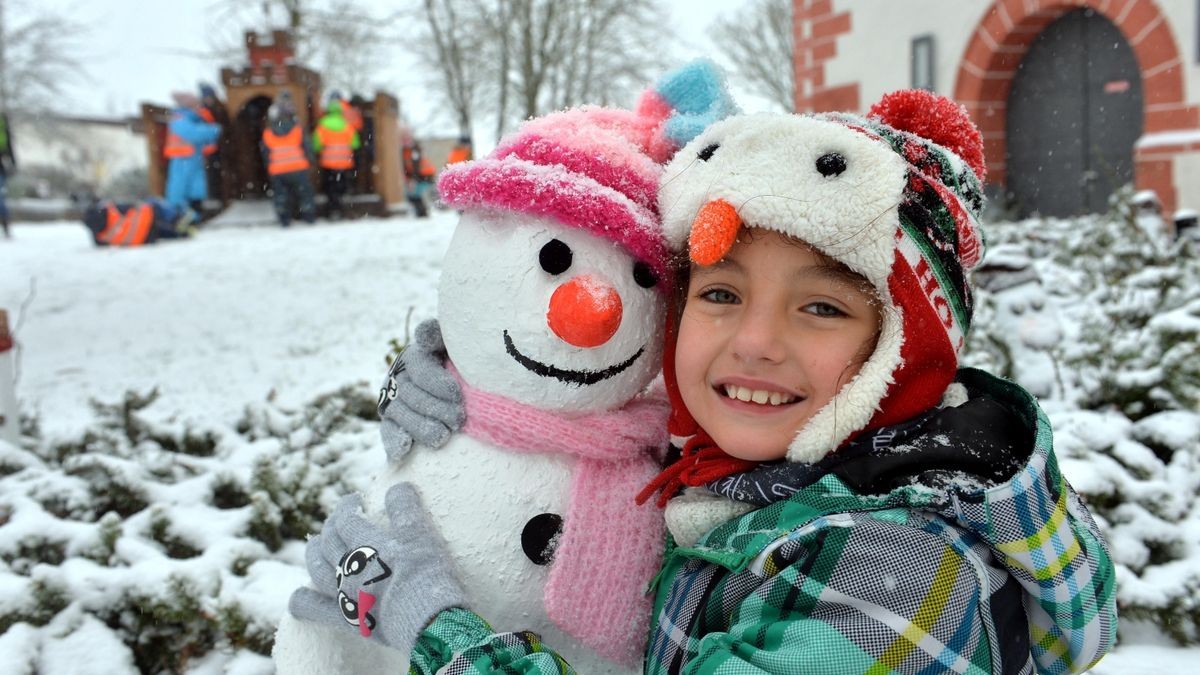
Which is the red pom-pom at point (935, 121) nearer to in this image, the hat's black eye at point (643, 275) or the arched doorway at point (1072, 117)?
the hat's black eye at point (643, 275)

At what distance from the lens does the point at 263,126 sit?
40.0 feet

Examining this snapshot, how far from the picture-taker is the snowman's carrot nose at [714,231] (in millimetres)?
1166

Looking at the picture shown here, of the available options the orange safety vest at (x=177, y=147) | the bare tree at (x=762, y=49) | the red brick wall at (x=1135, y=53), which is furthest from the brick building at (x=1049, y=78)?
the bare tree at (x=762, y=49)

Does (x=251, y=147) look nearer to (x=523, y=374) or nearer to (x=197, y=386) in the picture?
(x=197, y=386)

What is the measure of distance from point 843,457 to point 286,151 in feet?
35.0

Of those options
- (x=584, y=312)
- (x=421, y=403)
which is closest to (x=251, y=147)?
(x=421, y=403)

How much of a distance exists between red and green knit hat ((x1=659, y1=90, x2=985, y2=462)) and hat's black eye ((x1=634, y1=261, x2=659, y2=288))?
155mm

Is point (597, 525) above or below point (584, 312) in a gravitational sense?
below

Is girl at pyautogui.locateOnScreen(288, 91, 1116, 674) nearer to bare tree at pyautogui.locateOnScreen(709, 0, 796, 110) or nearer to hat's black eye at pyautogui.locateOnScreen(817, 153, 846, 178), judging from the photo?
hat's black eye at pyautogui.locateOnScreen(817, 153, 846, 178)

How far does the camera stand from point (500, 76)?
18406 mm

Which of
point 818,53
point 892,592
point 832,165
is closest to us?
point 892,592

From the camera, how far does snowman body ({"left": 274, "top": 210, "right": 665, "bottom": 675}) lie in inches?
53.4

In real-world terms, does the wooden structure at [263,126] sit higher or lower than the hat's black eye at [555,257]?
higher

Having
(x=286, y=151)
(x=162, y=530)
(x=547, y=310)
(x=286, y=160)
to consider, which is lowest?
(x=162, y=530)
